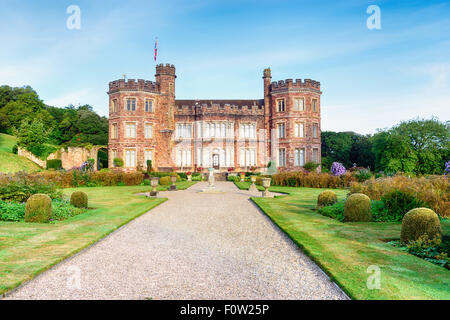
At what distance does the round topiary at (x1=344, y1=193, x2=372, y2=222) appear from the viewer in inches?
364

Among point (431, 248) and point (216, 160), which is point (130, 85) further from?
point (431, 248)

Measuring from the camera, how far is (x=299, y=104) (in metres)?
36.1

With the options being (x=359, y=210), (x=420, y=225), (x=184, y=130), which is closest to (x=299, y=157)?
(x=184, y=130)

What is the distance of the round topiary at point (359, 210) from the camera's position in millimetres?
9234

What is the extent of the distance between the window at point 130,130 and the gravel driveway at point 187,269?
28.0m

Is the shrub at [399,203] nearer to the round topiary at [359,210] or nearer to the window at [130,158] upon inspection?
the round topiary at [359,210]

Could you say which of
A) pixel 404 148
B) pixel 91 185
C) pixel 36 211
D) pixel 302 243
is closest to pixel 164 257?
pixel 302 243

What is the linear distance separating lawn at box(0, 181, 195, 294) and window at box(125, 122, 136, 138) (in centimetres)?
2543

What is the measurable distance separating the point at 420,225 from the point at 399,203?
11.6 feet

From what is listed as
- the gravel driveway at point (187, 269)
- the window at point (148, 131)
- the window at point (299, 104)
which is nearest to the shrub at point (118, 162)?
the window at point (148, 131)

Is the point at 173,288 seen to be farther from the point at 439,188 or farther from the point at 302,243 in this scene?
the point at 439,188

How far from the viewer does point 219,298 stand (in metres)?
4.10

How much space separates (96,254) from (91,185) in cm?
1879
